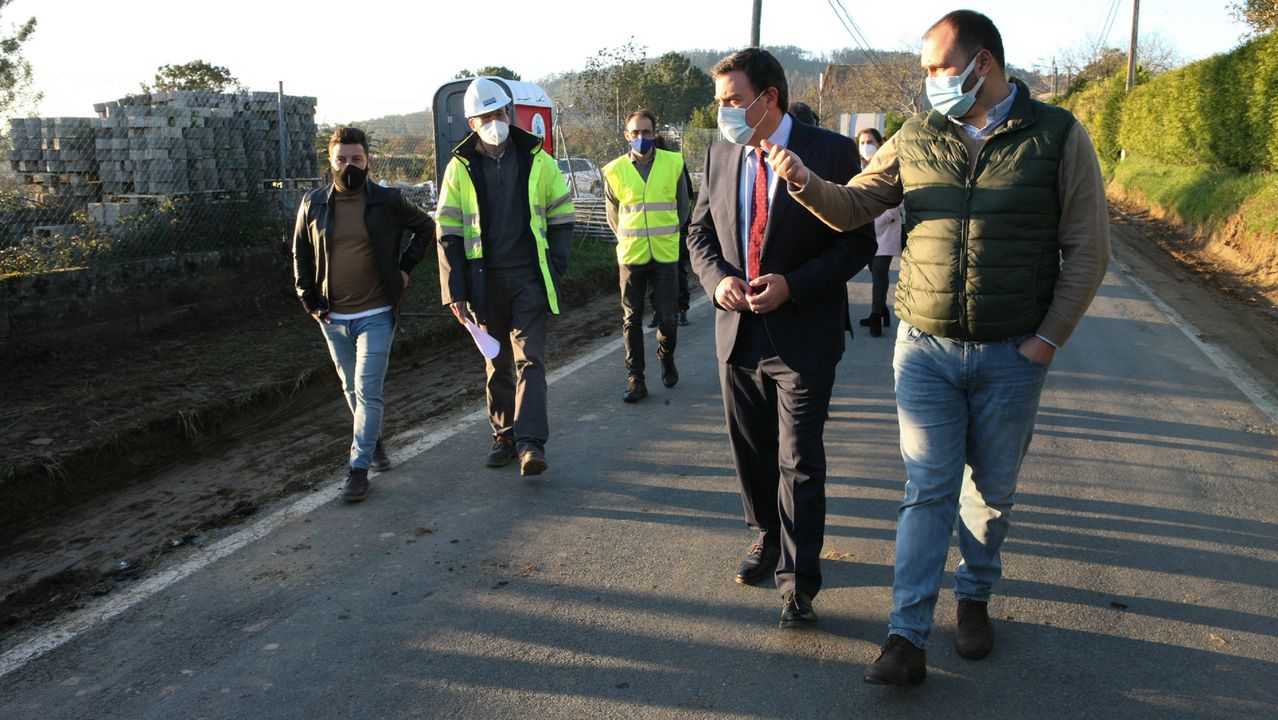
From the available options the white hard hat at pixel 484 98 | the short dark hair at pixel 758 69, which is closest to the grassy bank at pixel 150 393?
the white hard hat at pixel 484 98

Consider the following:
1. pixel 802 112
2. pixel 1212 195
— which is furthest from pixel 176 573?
pixel 1212 195

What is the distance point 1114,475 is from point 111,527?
17.8 feet

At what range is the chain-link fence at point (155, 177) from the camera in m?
8.54

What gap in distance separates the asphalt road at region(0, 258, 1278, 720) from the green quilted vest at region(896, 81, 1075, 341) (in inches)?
49.1

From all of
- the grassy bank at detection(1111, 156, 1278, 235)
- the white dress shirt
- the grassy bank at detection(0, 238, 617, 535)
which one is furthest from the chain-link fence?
the grassy bank at detection(1111, 156, 1278, 235)

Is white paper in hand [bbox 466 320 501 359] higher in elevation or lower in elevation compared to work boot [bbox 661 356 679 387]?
higher

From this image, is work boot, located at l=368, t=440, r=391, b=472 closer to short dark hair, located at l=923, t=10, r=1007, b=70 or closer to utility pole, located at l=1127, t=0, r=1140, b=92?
short dark hair, located at l=923, t=10, r=1007, b=70

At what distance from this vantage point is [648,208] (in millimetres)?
7637

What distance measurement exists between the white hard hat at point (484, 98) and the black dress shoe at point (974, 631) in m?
3.52

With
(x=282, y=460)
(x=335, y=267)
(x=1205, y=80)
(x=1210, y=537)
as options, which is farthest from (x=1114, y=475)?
(x=1205, y=80)

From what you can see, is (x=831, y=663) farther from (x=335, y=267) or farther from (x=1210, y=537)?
(x=335, y=267)

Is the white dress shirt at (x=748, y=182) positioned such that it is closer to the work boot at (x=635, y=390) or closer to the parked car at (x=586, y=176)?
the work boot at (x=635, y=390)

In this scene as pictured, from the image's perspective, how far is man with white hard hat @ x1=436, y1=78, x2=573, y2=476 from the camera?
219 inches

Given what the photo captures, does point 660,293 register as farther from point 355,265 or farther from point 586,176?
point 586,176
